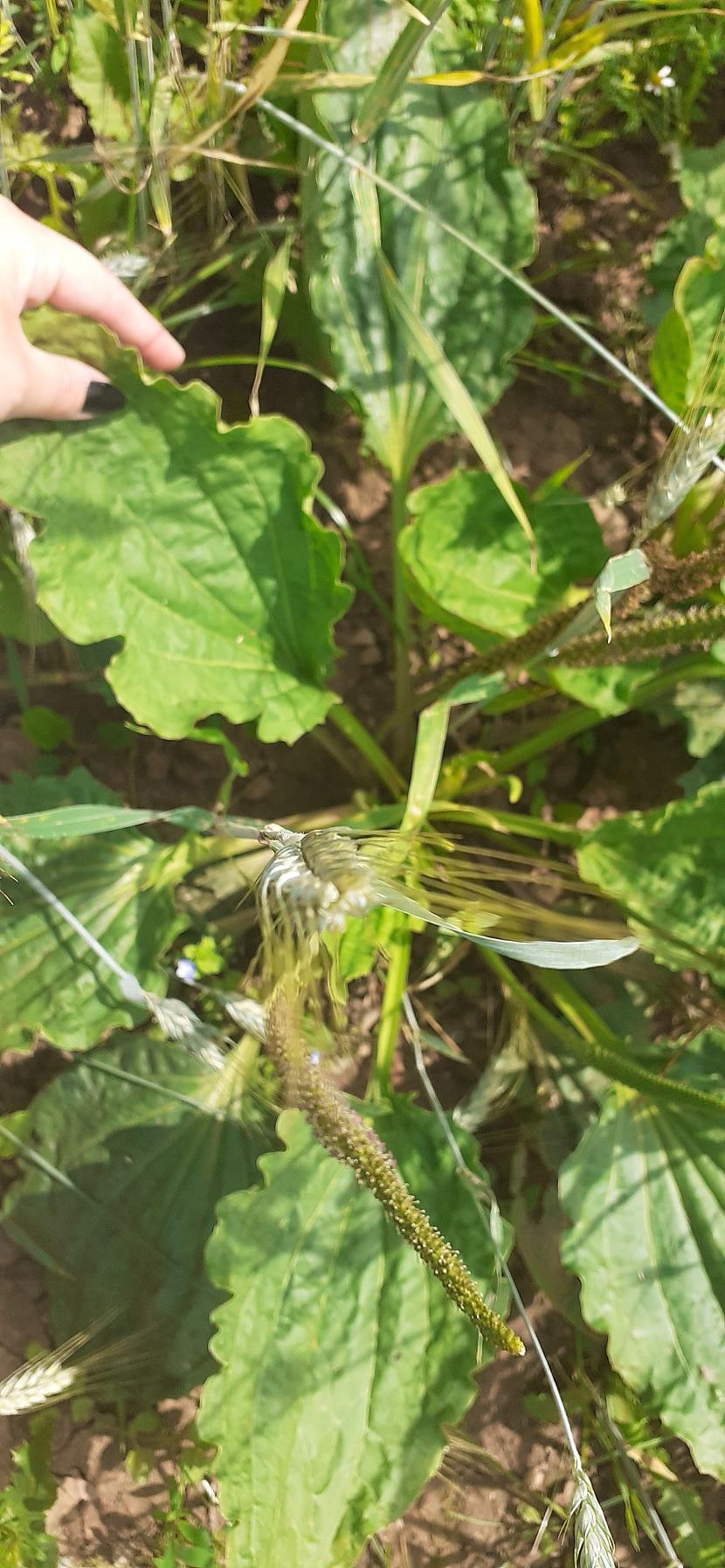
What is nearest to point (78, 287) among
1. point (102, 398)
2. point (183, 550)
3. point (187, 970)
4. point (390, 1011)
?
point (102, 398)

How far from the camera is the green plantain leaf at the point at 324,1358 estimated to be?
1333mm

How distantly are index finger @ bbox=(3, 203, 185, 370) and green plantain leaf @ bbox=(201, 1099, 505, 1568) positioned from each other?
1.13m

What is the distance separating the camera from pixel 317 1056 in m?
1.08

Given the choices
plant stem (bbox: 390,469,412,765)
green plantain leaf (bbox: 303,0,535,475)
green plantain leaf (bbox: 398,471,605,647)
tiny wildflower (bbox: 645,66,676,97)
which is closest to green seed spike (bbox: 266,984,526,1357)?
green plantain leaf (bbox: 398,471,605,647)

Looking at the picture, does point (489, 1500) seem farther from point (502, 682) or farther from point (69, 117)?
point (69, 117)

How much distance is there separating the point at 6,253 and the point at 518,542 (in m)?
0.80

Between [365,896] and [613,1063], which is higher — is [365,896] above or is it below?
above

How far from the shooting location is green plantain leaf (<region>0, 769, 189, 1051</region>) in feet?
5.00

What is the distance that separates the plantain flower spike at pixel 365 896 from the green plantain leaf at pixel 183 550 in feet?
2.07

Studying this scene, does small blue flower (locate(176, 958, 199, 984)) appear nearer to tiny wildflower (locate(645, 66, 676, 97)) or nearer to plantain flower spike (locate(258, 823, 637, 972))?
plantain flower spike (locate(258, 823, 637, 972))

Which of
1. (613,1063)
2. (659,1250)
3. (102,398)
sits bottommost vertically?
(659,1250)

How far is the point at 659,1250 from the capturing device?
151 centimetres

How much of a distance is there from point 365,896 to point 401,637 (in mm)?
1070

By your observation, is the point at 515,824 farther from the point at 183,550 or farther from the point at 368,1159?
the point at 368,1159
